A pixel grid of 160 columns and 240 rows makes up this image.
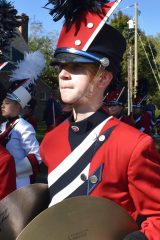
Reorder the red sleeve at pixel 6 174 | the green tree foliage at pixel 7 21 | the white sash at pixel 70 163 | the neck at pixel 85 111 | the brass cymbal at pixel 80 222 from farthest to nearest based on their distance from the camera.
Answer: the green tree foliage at pixel 7 21 < the red sleeve at pixel 6 174 < the neck at pixel 85 111 < the white sash at pixel 70 163 < the brass cymbal at pixel 80 222

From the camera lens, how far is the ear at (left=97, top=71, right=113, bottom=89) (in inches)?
83.5

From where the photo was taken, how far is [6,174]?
279 centimetres

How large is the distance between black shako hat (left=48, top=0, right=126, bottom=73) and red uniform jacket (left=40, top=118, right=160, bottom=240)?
1.08 feet

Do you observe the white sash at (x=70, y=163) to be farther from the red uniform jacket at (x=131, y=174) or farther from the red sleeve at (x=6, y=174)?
the red sleeve at (x=6, y=174)

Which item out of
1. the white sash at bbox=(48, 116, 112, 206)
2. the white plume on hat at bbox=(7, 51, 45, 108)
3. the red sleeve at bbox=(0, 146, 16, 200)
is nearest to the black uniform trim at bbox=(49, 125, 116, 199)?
the white sash at bbox=(48, 116, 112, 206)

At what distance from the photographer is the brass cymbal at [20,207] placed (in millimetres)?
Result: 1936

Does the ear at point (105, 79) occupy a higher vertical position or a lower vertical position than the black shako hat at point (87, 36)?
lower

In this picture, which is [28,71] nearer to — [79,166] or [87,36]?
[87,36]

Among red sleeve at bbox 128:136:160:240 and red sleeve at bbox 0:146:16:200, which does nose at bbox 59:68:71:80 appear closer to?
red sleeve at bbox 128:136:160:240

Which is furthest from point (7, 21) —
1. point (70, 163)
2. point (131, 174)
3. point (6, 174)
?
point (131, 174)

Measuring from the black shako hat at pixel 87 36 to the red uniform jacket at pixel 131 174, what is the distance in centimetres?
33

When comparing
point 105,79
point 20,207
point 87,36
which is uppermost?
point 87,36

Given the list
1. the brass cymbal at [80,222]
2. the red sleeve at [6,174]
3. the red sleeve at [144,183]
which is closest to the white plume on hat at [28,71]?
the red sleeve at [6,174]

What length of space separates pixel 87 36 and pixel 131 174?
0.64 meters
